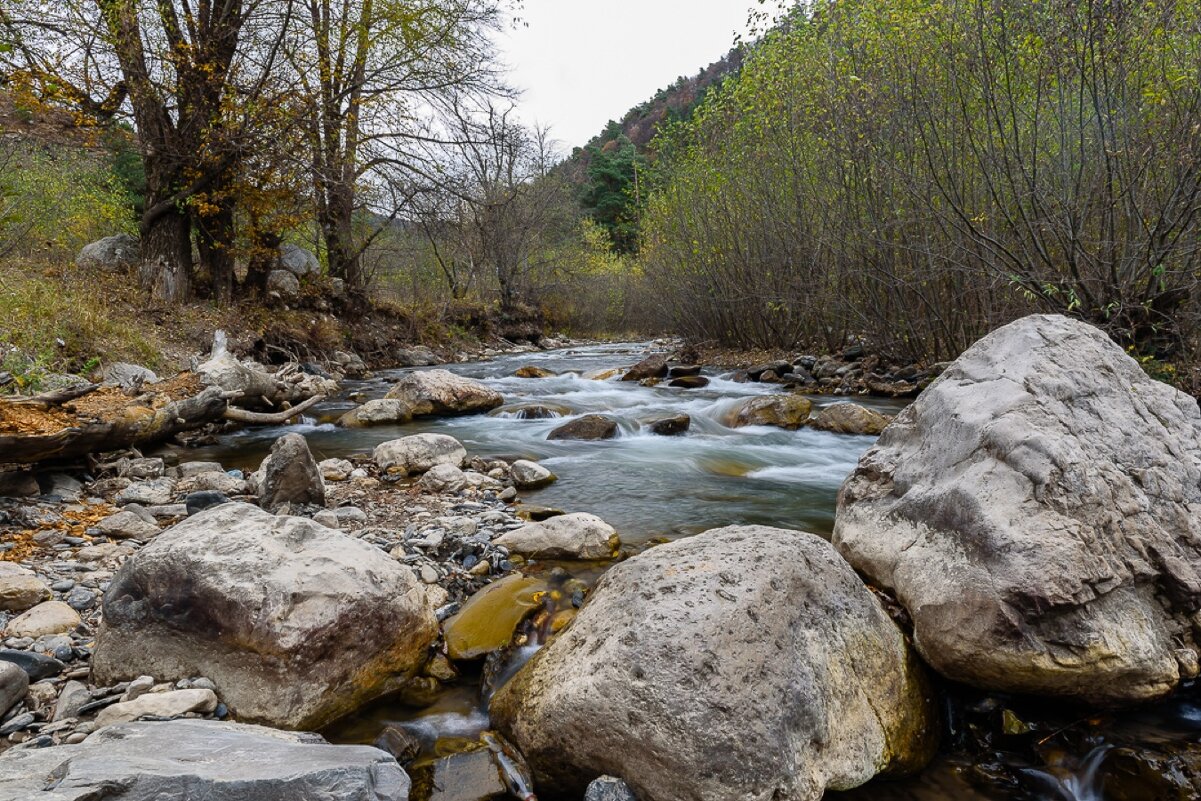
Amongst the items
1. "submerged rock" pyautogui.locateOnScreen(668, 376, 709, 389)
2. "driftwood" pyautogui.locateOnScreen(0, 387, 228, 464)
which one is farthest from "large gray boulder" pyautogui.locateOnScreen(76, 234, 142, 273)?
"submerged rock" pyautogui.locateOnScreen(668, 376, 709, 389)

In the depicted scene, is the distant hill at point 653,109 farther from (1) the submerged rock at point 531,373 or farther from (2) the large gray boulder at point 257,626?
(2) the large gray boulder at point 257,626

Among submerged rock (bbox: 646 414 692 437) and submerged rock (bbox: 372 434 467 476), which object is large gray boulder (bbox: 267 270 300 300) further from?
submerged rock (bbox: 646 414 692 437)

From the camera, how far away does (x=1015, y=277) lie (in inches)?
256

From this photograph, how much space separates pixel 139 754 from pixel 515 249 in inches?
894

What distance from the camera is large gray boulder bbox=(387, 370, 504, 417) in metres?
8.82

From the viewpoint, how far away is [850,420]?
7473 millimetres

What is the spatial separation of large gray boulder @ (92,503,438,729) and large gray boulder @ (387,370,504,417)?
6.15 meters

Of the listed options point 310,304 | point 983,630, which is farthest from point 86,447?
point 310,304

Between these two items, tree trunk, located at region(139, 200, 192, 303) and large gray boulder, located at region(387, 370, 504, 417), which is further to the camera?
tree trunk, located at region(139, 200, 192, 303)

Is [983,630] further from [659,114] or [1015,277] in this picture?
[659,114]

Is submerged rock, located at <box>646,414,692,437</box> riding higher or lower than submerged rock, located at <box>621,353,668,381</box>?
lower

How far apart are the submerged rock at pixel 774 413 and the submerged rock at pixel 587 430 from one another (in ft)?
5.86

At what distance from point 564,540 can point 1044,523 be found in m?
2.45

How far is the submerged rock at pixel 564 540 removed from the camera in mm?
3838
